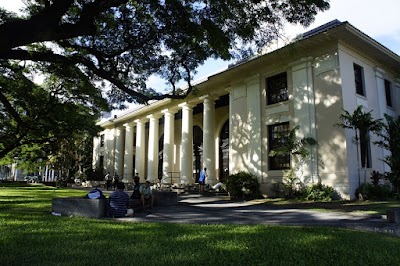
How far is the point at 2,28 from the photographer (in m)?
6.43

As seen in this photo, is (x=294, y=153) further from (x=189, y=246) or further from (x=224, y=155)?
(x=189, y=246)

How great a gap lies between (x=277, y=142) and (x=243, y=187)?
3356 mm

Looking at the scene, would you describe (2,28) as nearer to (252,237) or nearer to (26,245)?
(26,245)

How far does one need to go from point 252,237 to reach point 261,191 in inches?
491

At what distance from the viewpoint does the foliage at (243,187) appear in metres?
17.7

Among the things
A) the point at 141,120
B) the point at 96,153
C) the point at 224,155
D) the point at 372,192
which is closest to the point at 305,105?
the point at 372,192

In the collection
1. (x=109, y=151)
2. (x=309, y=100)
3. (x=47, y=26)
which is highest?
(x=309, y=100)

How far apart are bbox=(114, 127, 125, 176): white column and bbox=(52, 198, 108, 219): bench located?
26.7m

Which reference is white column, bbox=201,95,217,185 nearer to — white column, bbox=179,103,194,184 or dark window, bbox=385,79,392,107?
white column, bbox=179,103,194,184

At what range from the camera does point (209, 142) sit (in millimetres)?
23219

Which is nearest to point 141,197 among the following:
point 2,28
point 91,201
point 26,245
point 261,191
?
point 91,201

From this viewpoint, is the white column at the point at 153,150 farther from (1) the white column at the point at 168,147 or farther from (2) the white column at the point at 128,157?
(2) the white column at the point at 128,157

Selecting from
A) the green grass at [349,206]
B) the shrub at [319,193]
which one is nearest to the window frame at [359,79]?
the shrub at [319,193]

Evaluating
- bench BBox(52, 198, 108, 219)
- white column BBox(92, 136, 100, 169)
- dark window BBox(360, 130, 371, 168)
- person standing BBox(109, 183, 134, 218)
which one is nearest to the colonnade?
white column BBox(92, 136, 100, 169)
